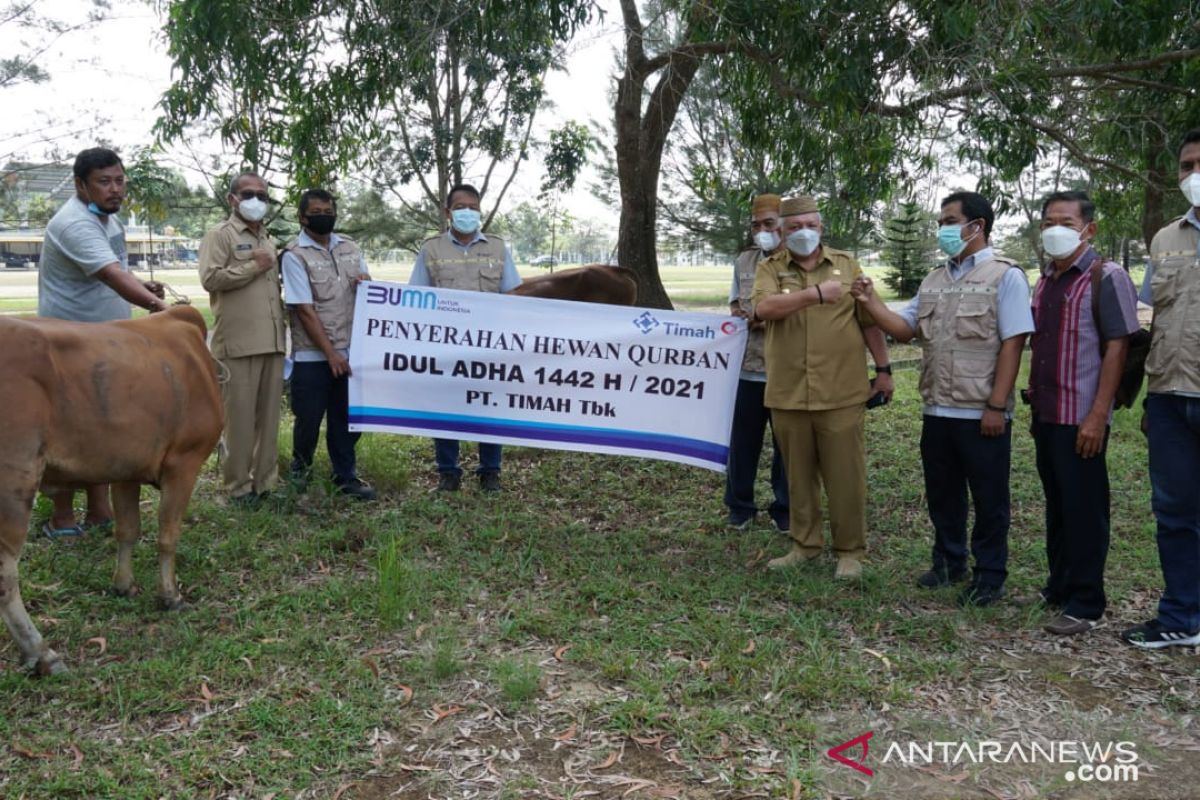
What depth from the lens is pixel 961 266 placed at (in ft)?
15.2

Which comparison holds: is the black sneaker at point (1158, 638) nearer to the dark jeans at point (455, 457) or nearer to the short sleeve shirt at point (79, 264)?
the dark jeans at point (455, 457)

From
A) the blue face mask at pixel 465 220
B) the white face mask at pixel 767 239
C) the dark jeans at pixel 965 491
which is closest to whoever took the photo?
the dark jeans at pixel 965 491

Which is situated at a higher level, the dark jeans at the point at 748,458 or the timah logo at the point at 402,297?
the timah logo at the point at 402,297

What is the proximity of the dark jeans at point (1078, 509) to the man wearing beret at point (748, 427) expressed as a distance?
59.9 inches

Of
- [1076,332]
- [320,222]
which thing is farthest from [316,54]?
[1076,332]

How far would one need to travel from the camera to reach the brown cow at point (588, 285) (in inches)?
296

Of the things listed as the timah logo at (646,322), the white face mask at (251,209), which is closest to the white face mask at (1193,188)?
the timah logo at (646,322)

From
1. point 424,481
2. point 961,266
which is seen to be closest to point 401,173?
point 424,481

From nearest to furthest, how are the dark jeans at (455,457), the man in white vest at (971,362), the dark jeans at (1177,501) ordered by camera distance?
the dark jeans at (1177,501) → the man in white vest at (971,362) → the dark jeans at (455,457)

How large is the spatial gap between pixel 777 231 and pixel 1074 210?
59.6 inches

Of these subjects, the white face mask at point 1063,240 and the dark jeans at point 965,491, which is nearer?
the white face mask at point 1063,240

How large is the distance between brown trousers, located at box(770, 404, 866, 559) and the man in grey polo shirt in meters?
3.42

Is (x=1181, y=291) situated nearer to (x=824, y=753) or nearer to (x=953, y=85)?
(x=824, y=753)

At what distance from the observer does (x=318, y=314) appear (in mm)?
5855
